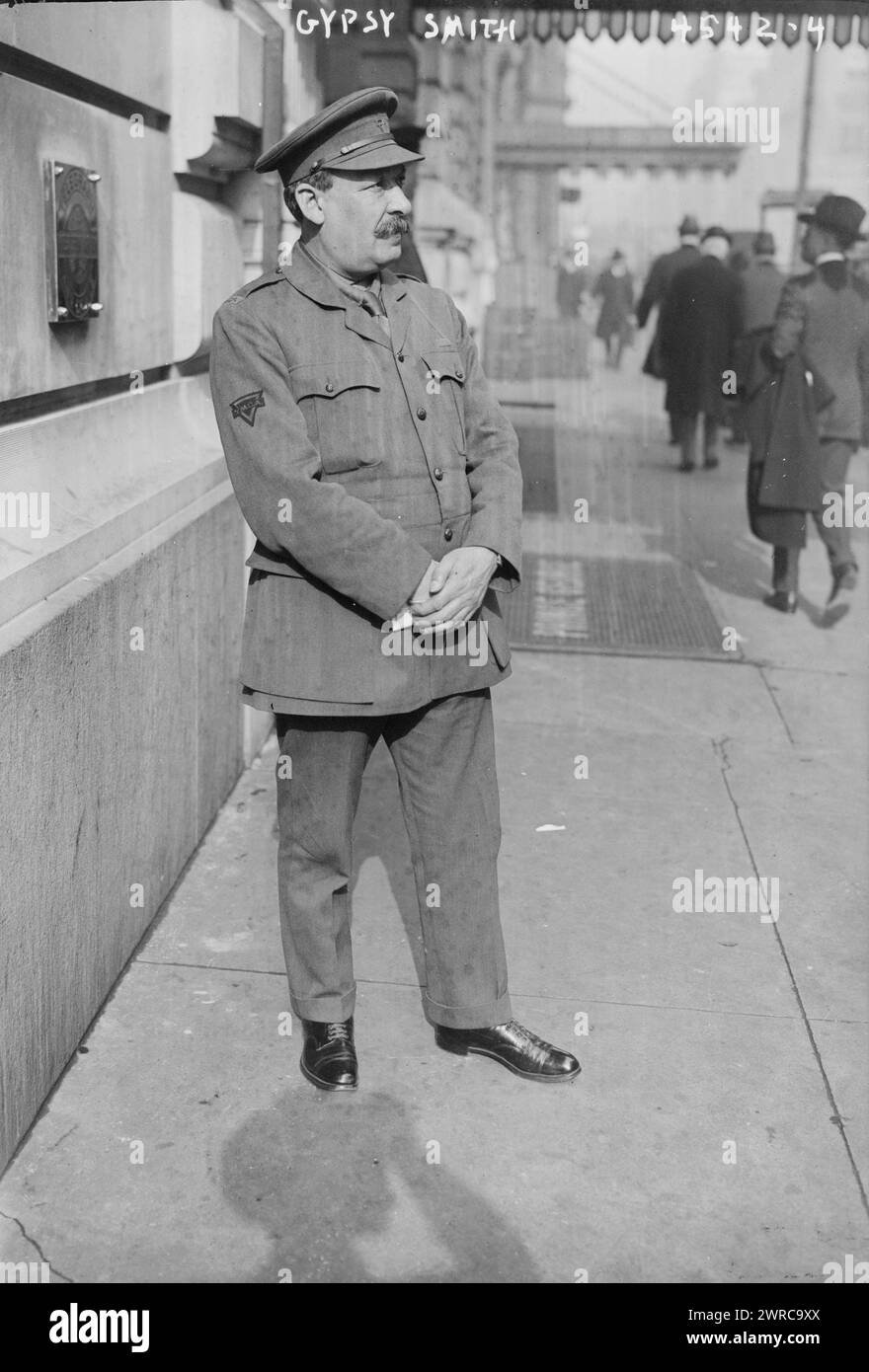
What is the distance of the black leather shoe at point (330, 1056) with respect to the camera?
3.46 meters

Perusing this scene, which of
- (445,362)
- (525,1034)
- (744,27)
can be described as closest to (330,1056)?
(525,1034)

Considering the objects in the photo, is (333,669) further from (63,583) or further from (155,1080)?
(155,1080)

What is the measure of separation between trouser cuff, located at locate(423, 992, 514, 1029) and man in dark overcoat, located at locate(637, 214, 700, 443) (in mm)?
11218

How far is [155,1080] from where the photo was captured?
3.49 m

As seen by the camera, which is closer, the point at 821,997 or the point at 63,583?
the point at 63,583

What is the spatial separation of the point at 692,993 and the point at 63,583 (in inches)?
73.1

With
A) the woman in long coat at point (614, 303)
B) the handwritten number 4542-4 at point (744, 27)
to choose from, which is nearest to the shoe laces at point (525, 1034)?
the handwritten number 4542-4 at point (744, 27)

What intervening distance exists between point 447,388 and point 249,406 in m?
0.47

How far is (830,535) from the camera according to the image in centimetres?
832

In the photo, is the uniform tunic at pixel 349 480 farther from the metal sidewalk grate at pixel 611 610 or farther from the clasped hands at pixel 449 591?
the metal sidewalk grate at pixel 611 610

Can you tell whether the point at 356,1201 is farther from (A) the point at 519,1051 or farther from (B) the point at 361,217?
(B) the point at 361,217
